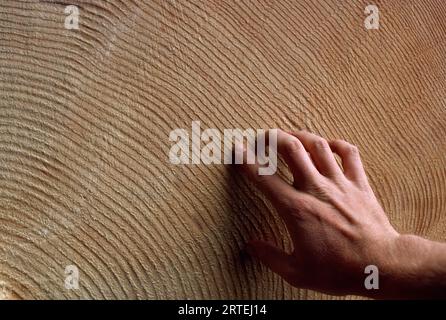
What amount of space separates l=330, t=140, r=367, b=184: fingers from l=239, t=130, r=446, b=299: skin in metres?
0.02

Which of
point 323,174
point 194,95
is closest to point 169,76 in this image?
point 194,95

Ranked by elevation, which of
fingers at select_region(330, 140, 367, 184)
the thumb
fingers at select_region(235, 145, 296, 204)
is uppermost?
fingers at select_region(330, 140, 367, 184)

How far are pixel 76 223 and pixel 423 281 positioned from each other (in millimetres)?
459

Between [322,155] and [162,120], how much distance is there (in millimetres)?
233

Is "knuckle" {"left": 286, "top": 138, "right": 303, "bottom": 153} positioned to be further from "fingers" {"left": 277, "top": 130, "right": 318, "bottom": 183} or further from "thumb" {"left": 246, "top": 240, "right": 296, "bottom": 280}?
"thumb" {"left": 246, "top": 240, "right": 296, "bottom": 280}

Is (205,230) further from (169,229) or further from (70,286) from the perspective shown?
(70,286)

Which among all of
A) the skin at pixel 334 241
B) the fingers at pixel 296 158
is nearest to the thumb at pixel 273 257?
the skin at pixel 334 241

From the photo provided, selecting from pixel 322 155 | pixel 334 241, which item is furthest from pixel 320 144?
pixel 334 241

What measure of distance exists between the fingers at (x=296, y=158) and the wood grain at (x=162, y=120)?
0.06 meters

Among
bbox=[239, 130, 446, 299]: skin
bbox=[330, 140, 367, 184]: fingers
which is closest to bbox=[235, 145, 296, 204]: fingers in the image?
bbox=[239, 130, 446, 299]: skin

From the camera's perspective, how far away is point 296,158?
72 centimetres

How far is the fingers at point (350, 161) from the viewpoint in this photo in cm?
76

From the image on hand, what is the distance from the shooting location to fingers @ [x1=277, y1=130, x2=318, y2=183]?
72 cm

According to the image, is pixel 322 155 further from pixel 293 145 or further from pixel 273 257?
pixel 273 257
